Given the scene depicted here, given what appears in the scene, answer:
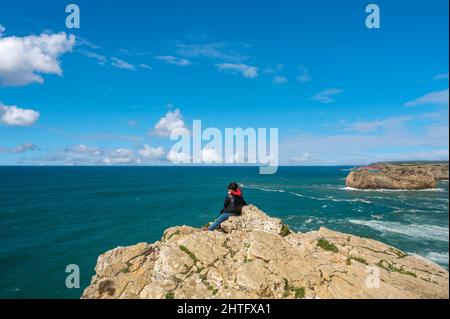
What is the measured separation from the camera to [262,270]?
42.8 feet

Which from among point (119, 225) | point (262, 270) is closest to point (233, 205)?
point (262, 270)

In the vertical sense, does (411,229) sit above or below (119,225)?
above

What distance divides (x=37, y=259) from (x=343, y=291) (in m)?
43.9

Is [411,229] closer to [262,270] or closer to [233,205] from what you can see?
[233,205]

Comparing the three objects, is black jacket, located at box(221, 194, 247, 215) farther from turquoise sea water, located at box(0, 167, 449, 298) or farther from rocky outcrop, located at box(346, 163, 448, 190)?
rocky outcrop, located at box(346, 163, 448, 190)

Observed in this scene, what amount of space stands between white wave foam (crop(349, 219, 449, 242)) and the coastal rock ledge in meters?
38.5

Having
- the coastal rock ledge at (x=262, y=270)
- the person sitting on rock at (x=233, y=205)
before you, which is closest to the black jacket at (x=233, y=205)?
the person sitting on rock at (x=233, y=205)

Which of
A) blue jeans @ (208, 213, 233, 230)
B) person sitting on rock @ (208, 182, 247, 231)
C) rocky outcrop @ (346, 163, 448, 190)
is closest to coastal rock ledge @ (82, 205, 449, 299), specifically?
blue jeans @ (208, 213, 233, 230)

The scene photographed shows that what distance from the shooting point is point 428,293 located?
1250 cm

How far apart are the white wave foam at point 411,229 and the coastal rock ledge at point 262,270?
126ft

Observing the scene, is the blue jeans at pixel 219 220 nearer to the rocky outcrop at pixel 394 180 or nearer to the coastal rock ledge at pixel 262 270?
the coastal rock ledge at pixel 262 270

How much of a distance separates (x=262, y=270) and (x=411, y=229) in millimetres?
52054
